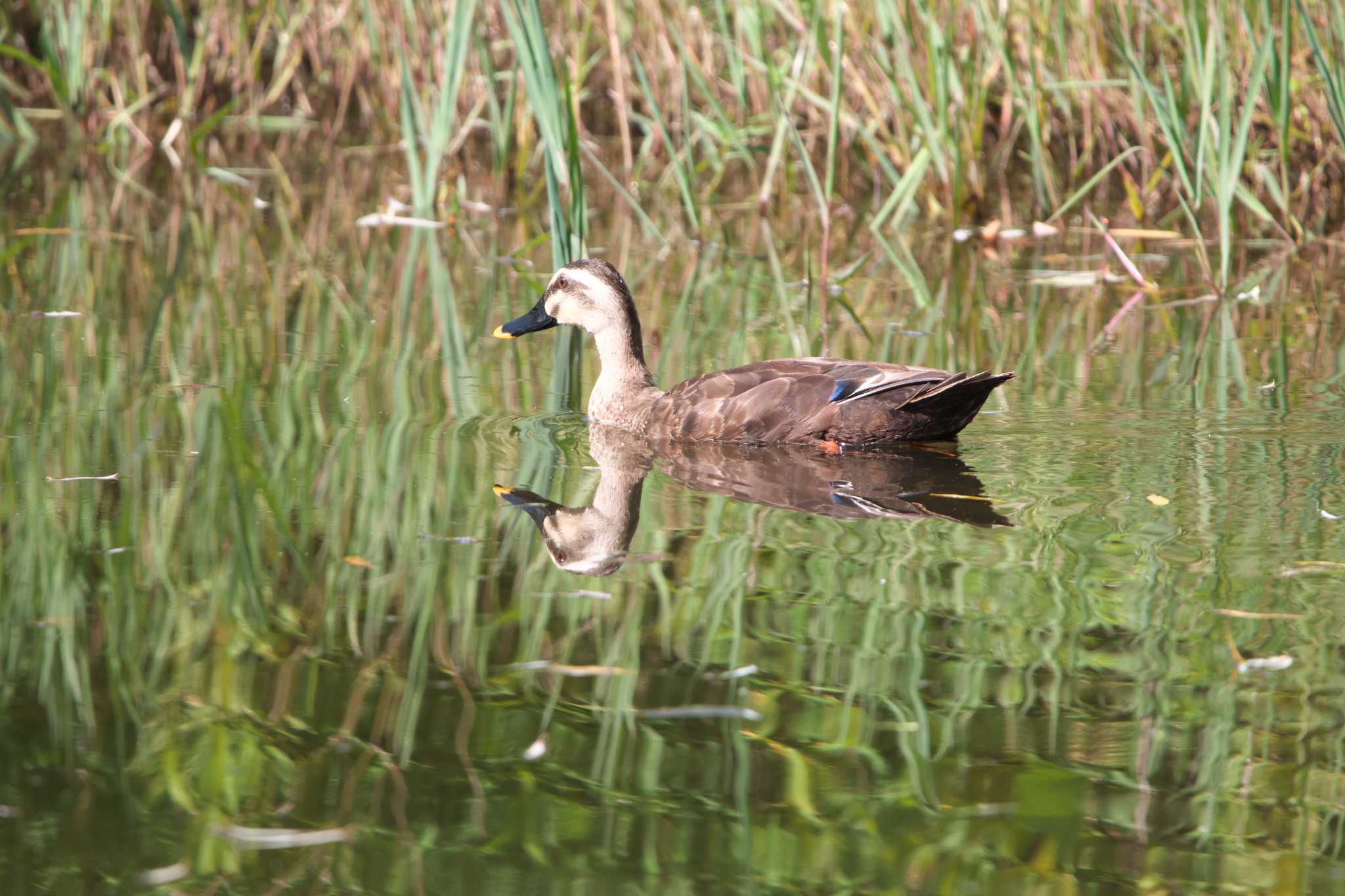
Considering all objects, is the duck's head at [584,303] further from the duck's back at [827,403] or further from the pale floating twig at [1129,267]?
the pale floating twig at [1129,267]

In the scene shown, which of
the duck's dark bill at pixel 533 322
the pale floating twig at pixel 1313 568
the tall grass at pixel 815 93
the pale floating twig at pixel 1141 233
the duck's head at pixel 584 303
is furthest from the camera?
the pale floating twig at pixel 1141 233

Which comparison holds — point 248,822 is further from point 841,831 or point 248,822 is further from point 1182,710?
point 1182,710

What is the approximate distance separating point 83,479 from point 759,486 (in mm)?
2180

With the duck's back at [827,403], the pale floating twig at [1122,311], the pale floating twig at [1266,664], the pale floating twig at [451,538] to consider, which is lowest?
the pale floating twig at [1266,664]

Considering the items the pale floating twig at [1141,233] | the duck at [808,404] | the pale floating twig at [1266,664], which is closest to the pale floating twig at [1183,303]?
the pale floating twig at [1141,233]

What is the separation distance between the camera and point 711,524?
529cm

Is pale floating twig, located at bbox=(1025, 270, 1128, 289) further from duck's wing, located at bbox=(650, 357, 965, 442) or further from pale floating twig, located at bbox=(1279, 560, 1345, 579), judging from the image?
pale floating twig, located at bbox=(1279, 560, 1345, 579)

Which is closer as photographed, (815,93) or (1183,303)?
(1183,303)

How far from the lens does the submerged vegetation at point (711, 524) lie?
3.38 meters

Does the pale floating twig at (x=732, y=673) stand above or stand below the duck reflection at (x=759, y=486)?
below

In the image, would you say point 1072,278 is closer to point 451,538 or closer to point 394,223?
point 394,223

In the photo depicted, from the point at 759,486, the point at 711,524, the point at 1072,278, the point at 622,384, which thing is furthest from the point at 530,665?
the point at 1072,278

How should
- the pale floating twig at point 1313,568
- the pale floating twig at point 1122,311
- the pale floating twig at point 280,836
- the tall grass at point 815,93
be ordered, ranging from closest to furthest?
the pale floating twig at point 280,836 < the pale floating twig at point 1313,568 < the pale floating twig at point 1122,311 < the tall grass at point 815,93

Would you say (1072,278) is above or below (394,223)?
below
